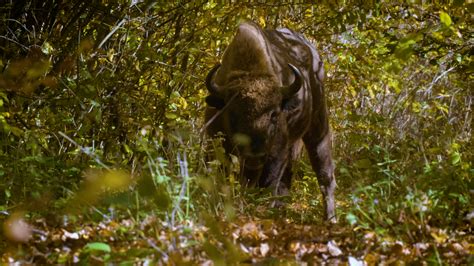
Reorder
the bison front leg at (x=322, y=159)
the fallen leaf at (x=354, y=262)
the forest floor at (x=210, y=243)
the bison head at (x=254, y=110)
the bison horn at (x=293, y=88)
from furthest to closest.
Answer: the bison front leg at (x=322, y=159)
the bison horn at (x=293, y=88)
the bison head at (x=254, y=110)
the fallen leaf at (x=354, y=262)
the forest floor at (x=210, y=243)

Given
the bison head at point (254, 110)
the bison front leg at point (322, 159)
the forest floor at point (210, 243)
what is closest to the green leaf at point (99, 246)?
the forest floor at point (210, 243)

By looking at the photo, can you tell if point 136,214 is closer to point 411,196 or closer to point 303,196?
point 411,196

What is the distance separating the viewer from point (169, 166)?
4465 mm

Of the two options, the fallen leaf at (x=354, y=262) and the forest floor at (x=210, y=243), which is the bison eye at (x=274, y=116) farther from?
the fallen leaf at (x=354, y=262)

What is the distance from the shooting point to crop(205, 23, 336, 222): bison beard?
284 inches

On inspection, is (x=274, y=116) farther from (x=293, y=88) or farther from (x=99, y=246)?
(x=99, y=246)

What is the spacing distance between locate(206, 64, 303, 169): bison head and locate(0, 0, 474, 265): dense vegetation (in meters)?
0.62

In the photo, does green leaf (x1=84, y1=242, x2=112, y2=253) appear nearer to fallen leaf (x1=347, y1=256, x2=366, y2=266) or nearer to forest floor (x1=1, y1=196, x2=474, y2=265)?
forest floor (x1=1, y1=196, x2=474, y2=265)

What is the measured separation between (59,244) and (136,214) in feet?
1.46

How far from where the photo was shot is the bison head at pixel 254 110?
717 centimetres

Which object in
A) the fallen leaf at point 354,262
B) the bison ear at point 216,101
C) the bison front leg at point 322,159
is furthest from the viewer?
the bison front leg at point 322,159

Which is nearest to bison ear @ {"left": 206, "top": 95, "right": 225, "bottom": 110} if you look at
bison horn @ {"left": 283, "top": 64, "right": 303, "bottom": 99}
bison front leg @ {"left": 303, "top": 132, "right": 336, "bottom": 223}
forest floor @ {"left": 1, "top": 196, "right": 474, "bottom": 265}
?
bison horn @ {"left": 283, "top": 64, "right": 303, "bottom": 99}

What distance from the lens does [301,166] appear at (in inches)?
390

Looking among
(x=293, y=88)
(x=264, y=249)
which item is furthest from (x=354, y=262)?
(x=293, y=88)
